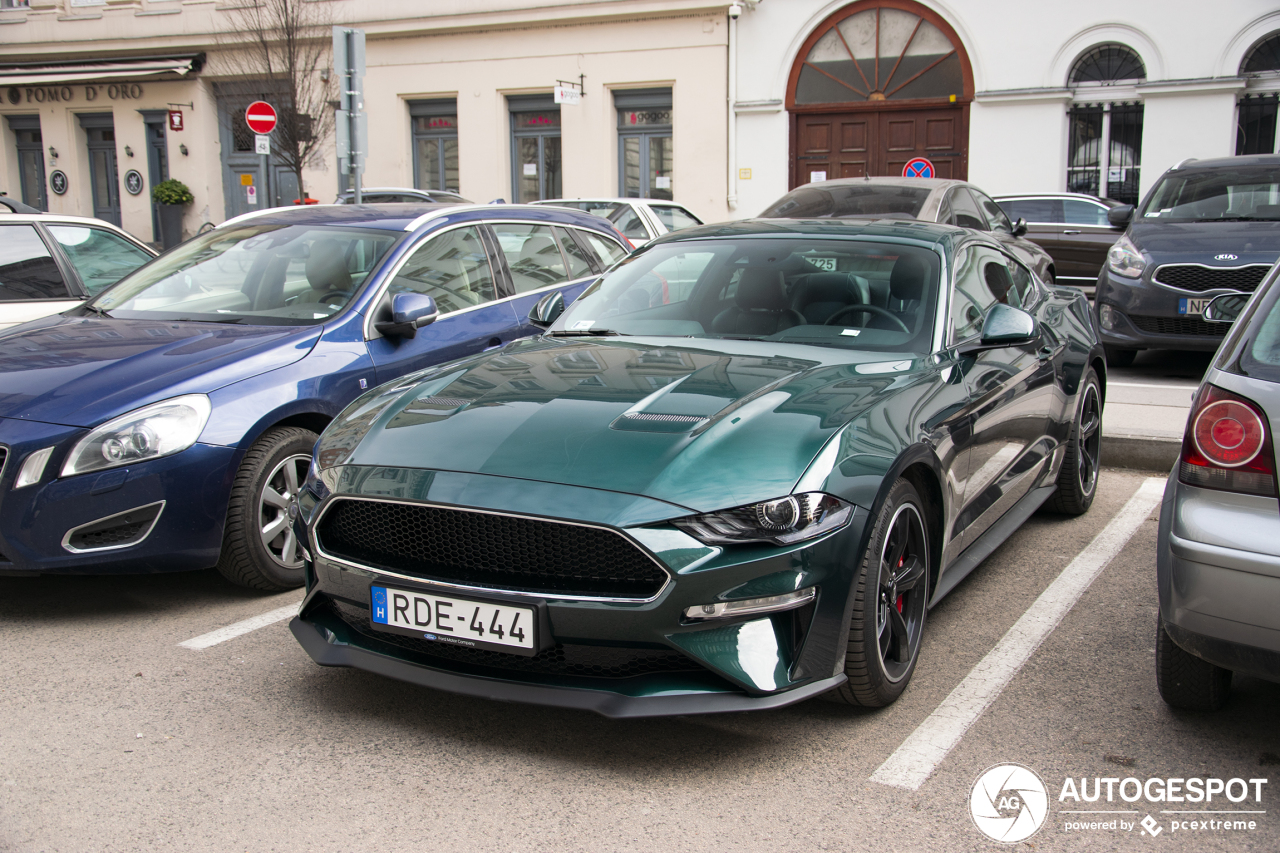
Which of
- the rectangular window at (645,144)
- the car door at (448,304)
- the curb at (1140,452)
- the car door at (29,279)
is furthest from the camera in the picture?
the rectangular window at (645,144)

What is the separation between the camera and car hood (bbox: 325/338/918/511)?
118 inches

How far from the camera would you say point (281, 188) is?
84.2ft

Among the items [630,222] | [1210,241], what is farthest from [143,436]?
[630,222]

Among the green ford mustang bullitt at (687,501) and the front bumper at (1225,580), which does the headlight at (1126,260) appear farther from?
the front bumper at (1225,580)

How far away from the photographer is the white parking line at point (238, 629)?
4.06 meters

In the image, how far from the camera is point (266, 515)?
456cm

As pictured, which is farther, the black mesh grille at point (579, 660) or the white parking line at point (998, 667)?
the white parking line at point (998, 667)

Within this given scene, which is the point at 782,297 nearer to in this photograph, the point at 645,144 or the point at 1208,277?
the point at 1208,277

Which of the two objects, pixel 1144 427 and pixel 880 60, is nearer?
pixel 1144 427

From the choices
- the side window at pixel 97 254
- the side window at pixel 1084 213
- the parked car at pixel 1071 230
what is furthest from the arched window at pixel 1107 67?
the side window at pixel 97 254

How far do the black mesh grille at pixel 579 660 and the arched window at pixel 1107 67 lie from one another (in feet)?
60.5

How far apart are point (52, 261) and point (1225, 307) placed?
8154 millimetres

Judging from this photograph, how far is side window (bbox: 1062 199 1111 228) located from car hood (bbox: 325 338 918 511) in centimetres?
1210

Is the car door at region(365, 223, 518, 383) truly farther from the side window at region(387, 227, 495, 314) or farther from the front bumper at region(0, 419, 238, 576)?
the front bumper at region(0, 419, 238, 576)
